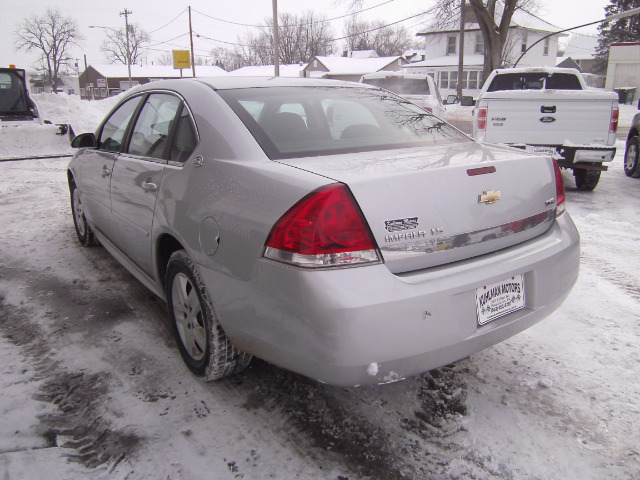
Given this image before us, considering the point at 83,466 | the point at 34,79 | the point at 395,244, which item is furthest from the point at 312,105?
the point at 34,79

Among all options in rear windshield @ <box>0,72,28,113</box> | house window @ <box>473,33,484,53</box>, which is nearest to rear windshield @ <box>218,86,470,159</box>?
rear windshield @ <box>0,72,28,113</box>

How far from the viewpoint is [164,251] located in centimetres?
306

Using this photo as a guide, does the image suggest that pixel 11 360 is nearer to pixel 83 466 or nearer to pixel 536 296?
pixel 83 466

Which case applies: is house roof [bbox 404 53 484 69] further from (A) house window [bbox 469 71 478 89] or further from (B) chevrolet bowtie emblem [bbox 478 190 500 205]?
(B) chevrolet bowtie emblem [bbox 478 190 500 205]

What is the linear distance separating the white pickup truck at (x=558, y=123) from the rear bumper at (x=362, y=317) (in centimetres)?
566

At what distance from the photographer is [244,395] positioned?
2672 mm

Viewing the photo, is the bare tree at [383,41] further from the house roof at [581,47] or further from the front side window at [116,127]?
the front side window at [116,127]

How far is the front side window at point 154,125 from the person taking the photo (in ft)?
10.1

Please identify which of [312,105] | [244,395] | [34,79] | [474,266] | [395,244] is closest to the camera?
[395,244]

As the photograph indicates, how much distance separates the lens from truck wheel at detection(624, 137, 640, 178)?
9070 mm

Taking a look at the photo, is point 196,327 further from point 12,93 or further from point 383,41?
point 383,41

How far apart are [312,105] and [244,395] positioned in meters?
1.72

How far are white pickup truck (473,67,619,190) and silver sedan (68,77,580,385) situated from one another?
15.6ft

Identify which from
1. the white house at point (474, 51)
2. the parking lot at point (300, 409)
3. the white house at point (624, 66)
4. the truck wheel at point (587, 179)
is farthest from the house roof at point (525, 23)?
the parking lot at point (300, 409)
